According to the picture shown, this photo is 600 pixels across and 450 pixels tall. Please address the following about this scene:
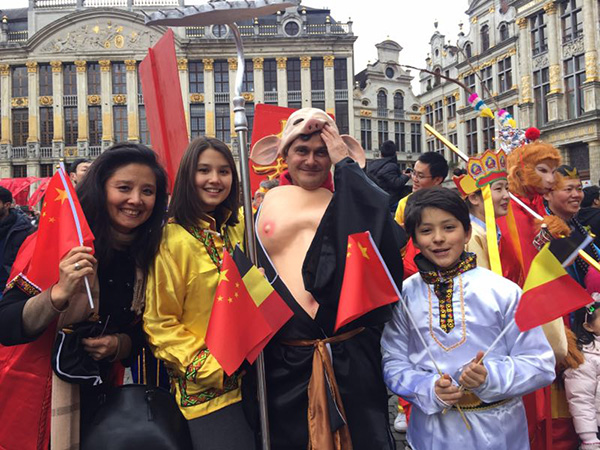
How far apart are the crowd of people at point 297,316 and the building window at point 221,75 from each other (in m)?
29.7

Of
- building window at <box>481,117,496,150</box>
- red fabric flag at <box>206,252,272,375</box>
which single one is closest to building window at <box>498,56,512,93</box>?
building window at <box>481,117,496,150</box>

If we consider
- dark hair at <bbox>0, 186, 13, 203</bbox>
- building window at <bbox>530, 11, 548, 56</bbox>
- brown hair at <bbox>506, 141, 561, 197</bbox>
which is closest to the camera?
brown hair at <bbox>506, 141, 561, 197</bbox>

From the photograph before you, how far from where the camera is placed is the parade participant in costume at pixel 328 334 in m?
2.07

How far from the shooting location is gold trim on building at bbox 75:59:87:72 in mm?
29812

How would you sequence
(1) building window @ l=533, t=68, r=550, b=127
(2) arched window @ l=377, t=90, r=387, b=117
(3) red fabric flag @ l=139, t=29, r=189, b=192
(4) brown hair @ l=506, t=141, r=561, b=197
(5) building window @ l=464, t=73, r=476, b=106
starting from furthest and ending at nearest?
(2) arched window @ l=377, t=90, r=387, b=117 → (5) building window @ l=464, t=73, r=476, b=106 → (1) building window @ l=533, t=68, r=550, b=127 → (4) brown hair @ l=506, t=141, r=561, b=197 → (3) red fabric flag @ l=139, t=29, r=189, b=192

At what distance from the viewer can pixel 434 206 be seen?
2.21 metres

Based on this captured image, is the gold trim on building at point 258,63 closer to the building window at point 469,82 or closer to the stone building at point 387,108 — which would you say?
the stone building at point 387,108

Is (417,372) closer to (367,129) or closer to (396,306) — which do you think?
(396,306)

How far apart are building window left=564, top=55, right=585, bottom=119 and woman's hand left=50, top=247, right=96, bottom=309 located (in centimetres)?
2500

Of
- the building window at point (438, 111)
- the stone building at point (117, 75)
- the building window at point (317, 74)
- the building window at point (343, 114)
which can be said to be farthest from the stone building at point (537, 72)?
the building window at point (317, 74)

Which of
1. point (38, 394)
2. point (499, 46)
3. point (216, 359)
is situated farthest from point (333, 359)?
point (499, 46)

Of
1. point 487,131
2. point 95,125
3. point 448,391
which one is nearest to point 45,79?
point 95,125

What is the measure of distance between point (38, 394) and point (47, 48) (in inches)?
1283

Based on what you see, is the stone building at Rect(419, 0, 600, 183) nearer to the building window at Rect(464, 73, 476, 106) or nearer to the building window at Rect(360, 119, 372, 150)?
the building window at Rect(464, 73, 476, 106)
